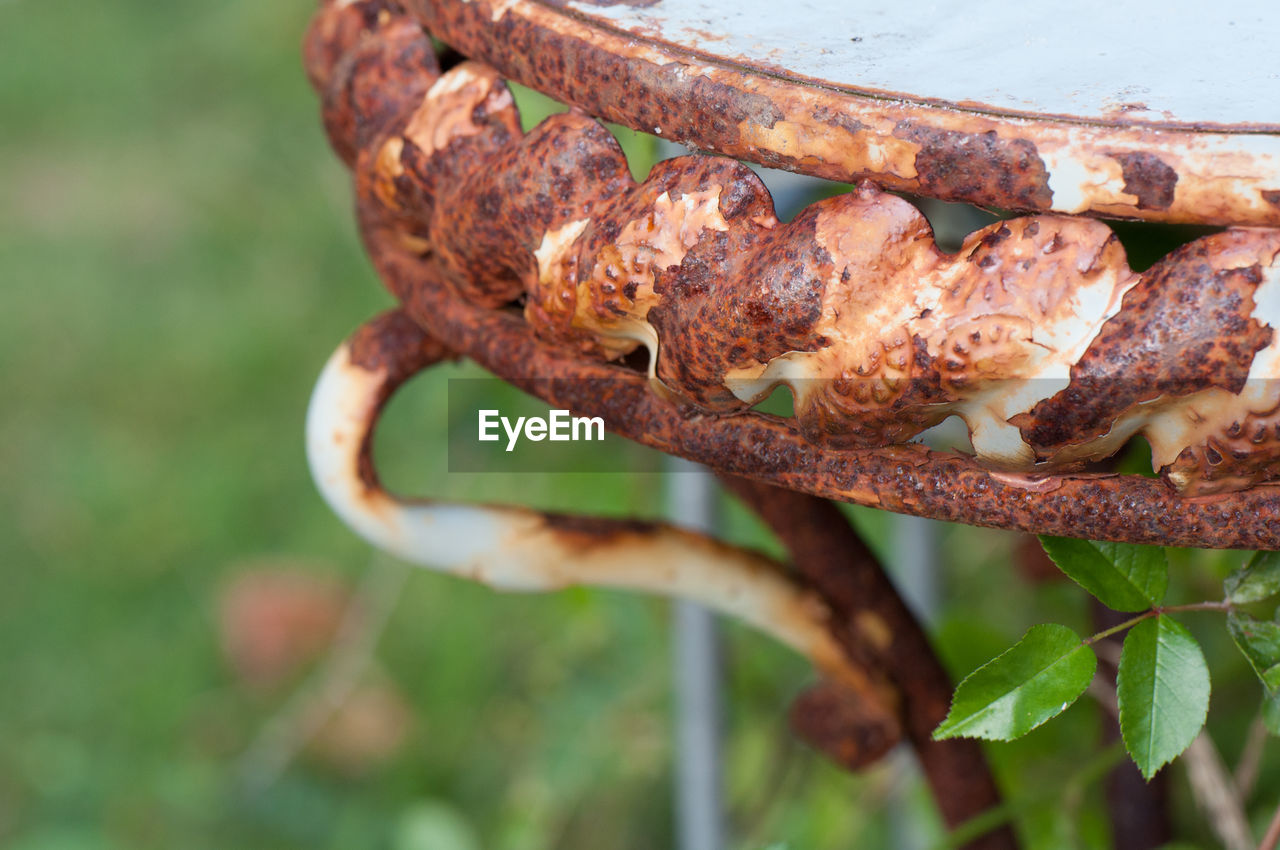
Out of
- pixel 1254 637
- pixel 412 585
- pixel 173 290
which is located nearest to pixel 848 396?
pixel 1254 637

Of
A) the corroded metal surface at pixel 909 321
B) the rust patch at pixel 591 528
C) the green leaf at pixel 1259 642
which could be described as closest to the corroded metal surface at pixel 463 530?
the rust patch at pixel 591 528

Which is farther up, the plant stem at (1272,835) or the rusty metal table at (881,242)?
the rusty metal table at (881,242)

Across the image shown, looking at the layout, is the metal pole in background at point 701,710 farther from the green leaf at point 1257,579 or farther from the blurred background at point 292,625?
the green leaf at point 1257,579

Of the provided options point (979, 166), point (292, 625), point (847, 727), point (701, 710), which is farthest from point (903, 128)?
point (292, 625)

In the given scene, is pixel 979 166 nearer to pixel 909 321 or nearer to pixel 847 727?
pixel 909 321

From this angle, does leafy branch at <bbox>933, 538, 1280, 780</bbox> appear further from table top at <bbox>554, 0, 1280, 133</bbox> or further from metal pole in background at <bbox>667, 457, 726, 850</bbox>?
metal pole in background at <bbox>667, 457, 726, 850</bbox>
